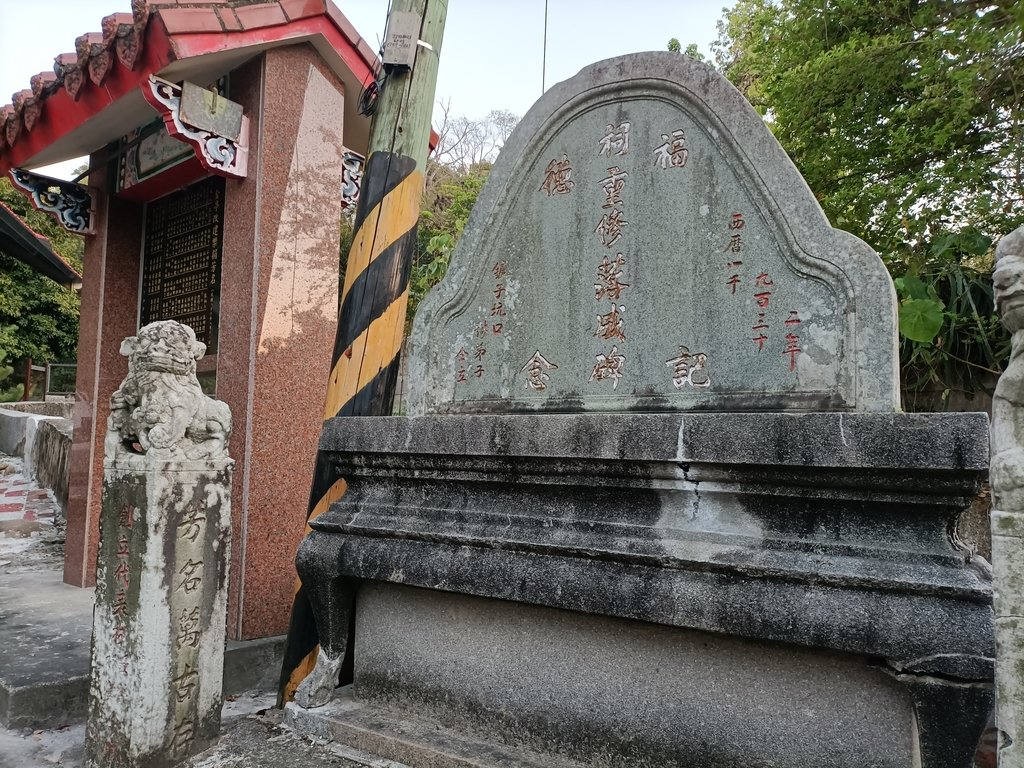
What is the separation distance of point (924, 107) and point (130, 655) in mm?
7355

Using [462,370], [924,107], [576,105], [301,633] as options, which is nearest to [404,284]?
[462,370]

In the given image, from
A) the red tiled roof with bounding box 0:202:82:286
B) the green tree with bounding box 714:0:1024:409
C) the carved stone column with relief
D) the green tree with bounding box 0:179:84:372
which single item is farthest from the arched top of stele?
the green tree with bounding box 0:179:84:372

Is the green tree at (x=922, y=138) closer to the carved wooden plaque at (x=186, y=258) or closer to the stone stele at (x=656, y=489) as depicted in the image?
the stone stele at (x=656, y=489)

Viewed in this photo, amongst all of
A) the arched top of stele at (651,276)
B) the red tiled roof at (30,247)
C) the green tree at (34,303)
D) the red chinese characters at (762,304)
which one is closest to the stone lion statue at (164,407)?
the arched top of stele at (651,276)

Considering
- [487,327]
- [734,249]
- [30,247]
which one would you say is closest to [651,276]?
[734,249]

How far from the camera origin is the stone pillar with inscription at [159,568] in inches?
106

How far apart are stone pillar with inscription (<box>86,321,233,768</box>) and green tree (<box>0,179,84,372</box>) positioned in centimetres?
1730

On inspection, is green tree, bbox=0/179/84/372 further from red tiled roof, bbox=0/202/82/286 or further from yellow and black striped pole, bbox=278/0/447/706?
yellow and black striped pole, bbox=278/0/447/706

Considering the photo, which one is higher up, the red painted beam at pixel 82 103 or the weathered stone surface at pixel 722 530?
the red painted beam at pixel 82 103

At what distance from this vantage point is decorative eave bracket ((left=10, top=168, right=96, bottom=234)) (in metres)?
5.75

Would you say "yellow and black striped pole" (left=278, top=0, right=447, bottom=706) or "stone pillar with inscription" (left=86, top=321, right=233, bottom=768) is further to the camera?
"yellow and black striped pole" (left=278, top=0, right=447, bottom=706)

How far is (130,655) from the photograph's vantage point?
269 centimetres

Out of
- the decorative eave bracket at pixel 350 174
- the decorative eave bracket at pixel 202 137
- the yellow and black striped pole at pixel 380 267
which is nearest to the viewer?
the yellow and black striped pole at pixel 380 267

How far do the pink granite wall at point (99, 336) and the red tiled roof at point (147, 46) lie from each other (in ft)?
Result: 2.46
